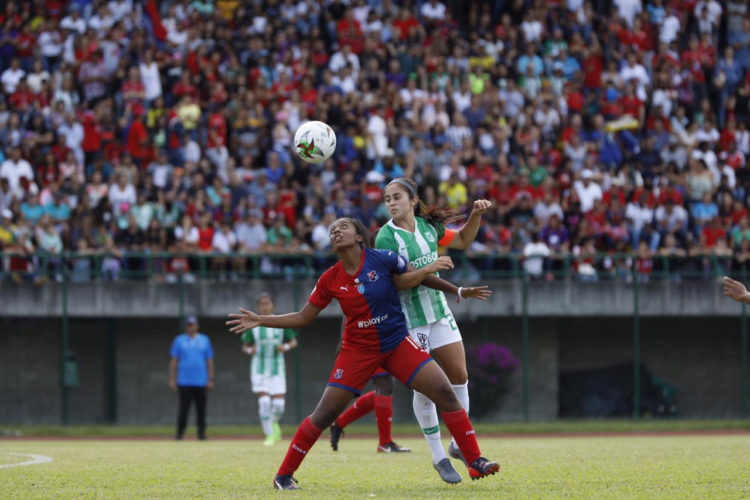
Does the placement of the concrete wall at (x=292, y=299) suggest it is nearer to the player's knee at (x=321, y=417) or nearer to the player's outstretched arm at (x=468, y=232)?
the player's outstretched arm at (x=468, y=232)

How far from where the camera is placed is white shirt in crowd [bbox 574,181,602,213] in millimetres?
23484

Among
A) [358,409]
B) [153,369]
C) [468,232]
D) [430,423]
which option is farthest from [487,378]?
[430,423]

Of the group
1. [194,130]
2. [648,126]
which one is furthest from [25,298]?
[648,126]

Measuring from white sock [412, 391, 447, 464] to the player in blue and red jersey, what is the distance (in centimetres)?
37

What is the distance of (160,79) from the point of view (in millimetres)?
24734

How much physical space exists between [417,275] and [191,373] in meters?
11.0

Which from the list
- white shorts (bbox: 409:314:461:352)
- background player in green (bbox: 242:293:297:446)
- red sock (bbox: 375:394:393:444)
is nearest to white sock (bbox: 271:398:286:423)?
background player in green (bbox: 242:293:297:446)

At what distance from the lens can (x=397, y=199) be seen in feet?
31.6

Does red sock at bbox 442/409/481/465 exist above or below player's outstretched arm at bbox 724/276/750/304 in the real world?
below

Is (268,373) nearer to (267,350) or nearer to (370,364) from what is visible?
(267,350)

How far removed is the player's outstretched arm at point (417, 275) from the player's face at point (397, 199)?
90 cm

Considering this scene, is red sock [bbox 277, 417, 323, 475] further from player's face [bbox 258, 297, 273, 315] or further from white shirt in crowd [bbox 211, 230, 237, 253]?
white shirt in crowd [bbox 211, 230, 237, 253]

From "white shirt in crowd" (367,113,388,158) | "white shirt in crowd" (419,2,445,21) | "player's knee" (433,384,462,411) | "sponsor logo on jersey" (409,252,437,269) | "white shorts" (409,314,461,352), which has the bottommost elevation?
"player's knee" (433,384,462,411)

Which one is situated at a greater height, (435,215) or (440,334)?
(435,215)
